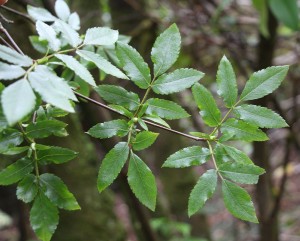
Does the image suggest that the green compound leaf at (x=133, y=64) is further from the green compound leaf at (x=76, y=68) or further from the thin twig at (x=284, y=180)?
the thin twig at (x=284, y=180)

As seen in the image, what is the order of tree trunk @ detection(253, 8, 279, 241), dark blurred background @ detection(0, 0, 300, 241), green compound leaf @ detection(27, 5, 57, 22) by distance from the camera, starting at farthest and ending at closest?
tree trunk @ detection(253, 8, 279, 241), dark blurred background @ detection(0, 0, 300, 241), green compound leaf @ detection(27, 5, 57, 22)

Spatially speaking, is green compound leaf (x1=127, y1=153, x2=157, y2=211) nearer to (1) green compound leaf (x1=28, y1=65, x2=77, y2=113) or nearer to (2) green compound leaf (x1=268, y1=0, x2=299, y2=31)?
(1) green compound leaf (x1=28, y1=65, x2=77, y2=113)

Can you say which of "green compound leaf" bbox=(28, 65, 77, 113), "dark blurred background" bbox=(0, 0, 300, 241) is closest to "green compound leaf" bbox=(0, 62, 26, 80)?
"green compound leaf" bbox=(28, 65, 77, 113)

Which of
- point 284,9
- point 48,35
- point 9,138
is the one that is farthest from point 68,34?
point 284,9

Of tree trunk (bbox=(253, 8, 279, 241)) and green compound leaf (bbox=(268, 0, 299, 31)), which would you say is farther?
tree trunk (bbox=(253, 8, 279, 241))

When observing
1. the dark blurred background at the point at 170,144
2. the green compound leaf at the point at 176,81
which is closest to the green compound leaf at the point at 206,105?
the green compound leaf at the point at 176,81

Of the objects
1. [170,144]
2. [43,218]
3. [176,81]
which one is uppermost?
[176,81]

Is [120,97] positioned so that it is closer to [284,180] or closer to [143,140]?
[143,140]
